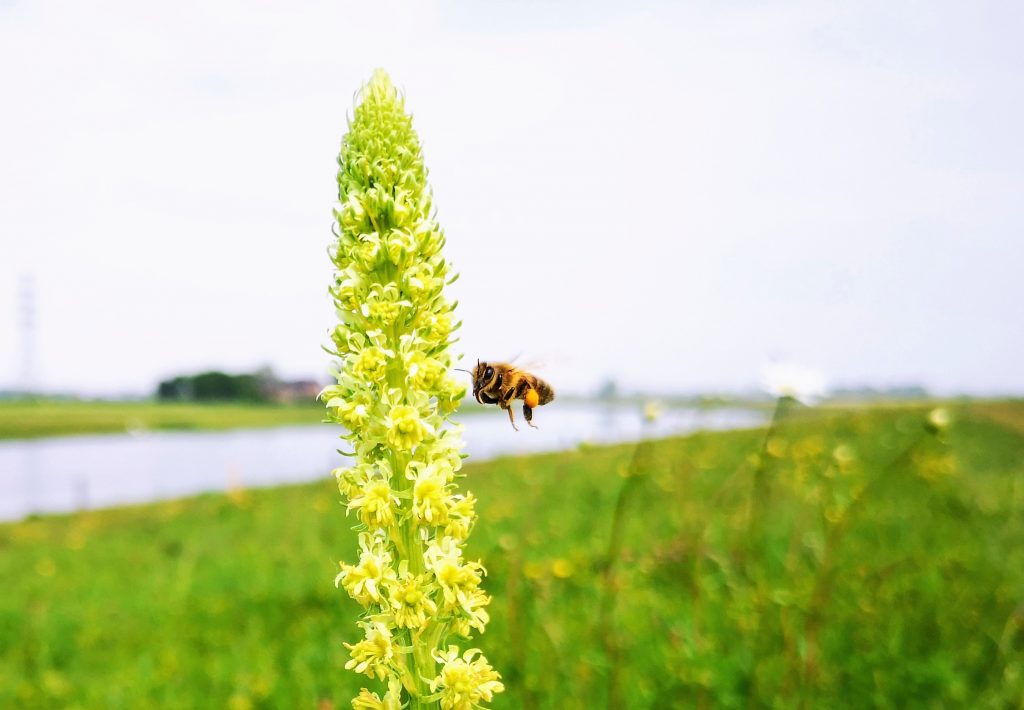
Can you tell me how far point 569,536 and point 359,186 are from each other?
7.65 metres

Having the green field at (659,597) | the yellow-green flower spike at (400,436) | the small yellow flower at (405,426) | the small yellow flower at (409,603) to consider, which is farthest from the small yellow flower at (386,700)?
the green field at (659,597)

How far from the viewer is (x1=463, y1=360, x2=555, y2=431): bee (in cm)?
255

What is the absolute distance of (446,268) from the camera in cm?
204

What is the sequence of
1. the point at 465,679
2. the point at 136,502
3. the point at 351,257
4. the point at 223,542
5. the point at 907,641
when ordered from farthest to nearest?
the point at 136,502 → the point at 223,542 → the point at 907,641 → the point at 351,257 → the point at 465,679

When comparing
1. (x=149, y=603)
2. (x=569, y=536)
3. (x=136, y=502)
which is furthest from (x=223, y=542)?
(x=136, y=502)

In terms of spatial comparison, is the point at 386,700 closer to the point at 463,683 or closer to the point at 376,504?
the point at 463,683

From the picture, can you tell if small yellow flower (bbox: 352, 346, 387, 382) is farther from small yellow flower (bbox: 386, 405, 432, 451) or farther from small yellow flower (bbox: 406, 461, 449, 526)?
small yellow flower (bbox: 406, 461, 449, 526)

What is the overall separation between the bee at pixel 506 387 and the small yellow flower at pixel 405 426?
63 cm

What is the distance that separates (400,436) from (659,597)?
5126 mm

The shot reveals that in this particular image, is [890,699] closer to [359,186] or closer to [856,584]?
[856,584]

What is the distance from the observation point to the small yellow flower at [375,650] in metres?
1.78

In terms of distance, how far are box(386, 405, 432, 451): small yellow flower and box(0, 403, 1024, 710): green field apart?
198 centimetres

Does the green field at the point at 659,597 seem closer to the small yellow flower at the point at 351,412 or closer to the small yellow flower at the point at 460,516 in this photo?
the small yellow flower at the point at 460,516


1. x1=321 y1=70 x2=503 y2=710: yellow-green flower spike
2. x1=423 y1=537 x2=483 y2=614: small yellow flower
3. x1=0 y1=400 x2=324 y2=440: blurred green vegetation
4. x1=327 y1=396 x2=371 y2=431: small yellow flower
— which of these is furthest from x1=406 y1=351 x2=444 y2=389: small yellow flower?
x1=0 y1=400 x2=324 y2=440: blurred green vegetation
